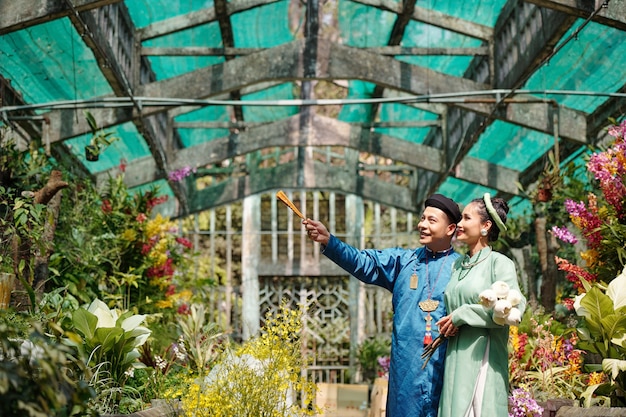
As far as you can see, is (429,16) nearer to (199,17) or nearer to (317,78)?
(317,78)

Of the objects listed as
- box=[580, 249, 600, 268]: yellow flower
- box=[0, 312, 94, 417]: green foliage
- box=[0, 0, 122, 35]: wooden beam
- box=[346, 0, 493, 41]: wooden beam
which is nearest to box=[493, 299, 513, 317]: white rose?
box=[0, 312, 94, 417]: green foliage

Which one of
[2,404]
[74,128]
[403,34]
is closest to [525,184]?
[403,34]

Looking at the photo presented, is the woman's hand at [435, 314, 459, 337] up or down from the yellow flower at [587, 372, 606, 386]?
up

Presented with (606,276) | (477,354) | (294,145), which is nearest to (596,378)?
(606,276)

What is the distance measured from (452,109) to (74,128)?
408cm

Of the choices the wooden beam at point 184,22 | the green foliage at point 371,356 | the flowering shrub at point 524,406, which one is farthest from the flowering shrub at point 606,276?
the green foliage at point 371,356

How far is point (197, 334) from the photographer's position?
6062 millimetres

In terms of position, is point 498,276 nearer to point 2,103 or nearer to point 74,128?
point 2,103

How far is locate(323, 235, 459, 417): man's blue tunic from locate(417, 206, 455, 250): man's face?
10 centimetres

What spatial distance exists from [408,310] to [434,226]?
1.25ft

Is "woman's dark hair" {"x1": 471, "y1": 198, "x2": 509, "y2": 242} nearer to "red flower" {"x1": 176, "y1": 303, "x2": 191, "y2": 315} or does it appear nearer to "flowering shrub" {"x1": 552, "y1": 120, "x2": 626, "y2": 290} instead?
"flowering shrub" {"x1": 552, "y1": 120, "x2": 626, "y2": 290}

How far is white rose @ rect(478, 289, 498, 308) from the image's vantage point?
3.39 m

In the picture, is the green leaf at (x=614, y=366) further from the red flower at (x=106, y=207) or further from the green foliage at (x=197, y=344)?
the red flower at (x=106, y=207)

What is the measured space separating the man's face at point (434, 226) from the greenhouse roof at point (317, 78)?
7.21 feet
